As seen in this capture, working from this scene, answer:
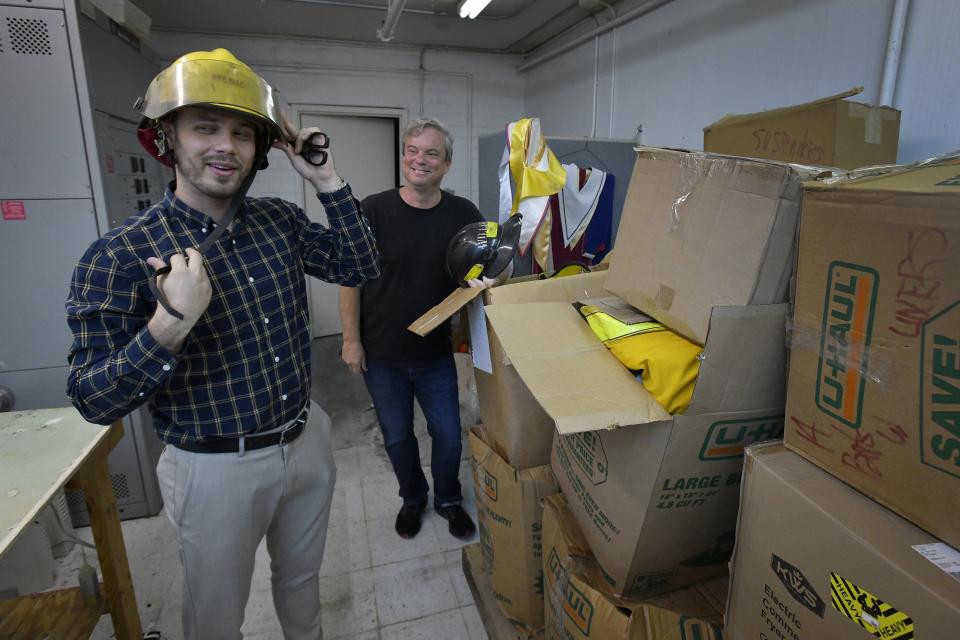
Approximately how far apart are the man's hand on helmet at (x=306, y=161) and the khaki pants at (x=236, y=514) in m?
0.59

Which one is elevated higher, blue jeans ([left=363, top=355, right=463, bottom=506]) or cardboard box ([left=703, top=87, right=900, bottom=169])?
cardboard box ([left=703, top=87, right=900, bottom=169])

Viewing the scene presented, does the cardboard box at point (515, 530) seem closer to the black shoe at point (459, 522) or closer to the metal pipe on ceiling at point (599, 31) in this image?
the black shoe at point (459, 522)

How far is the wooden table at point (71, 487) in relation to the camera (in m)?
1.17

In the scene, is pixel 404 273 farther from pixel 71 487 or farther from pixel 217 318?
pixel 71 487

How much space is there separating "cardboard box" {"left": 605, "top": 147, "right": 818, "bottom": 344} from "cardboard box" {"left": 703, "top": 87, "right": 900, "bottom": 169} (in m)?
0.65

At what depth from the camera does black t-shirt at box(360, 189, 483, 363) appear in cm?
179

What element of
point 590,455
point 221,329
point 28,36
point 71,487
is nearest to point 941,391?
point 590,455

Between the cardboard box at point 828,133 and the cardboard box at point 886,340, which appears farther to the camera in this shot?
the cardboard box at point 828,133

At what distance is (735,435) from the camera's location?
0.87 meters

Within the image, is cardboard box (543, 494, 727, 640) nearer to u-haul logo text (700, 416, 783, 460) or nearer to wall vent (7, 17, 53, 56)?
u-haul logo text (700, 416, 783, 460)

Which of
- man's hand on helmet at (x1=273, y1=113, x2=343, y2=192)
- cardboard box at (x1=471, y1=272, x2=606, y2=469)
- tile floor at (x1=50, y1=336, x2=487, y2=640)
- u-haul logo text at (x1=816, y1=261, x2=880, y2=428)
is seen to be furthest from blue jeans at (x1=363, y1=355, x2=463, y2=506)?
u-haul logo text at (x1=816, y1=261, x2=880, y2=428)

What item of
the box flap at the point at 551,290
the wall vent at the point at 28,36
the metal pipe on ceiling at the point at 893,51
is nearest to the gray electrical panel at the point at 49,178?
the wall vent at the point at 28,36

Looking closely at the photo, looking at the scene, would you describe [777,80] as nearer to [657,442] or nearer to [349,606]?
[657,442]

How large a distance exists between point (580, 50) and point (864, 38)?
2.19 m
